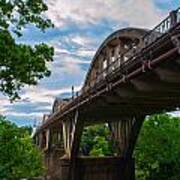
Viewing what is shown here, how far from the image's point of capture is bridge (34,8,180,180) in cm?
1833

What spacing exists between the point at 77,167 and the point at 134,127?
8110 millimetres

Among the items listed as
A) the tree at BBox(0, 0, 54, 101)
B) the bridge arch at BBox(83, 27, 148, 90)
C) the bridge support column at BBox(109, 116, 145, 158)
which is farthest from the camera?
the bridge support column at BBox(109, 116, 145, 158)

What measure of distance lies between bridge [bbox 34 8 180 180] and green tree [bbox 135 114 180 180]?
5.41 ft

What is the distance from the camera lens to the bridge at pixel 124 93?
18.3 m

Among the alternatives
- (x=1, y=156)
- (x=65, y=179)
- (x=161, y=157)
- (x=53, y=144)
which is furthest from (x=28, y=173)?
(x=53, y=144)

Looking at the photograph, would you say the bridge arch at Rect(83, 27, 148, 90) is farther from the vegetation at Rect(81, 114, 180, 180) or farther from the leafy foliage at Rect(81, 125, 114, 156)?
the leafy foliage at Rect(81, 125, 114, 156)

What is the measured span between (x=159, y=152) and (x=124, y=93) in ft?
68.5

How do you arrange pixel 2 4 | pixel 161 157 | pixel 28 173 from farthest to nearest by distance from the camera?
1. pixel 161 157
2. pixel 28 173
3. pixel 2 4

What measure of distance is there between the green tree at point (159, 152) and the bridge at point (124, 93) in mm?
1649

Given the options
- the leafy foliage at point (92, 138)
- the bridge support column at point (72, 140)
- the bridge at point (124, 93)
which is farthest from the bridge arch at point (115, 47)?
the leafy foliage at point (92, 138)

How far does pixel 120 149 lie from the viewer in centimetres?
4628

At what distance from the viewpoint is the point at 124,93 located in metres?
25.9

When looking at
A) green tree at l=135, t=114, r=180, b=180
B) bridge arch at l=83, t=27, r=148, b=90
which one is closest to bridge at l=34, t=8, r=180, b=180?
bridge arch at l=83, t=27, r=148, b=90

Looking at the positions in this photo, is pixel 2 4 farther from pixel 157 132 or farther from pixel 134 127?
pixel 157 132
